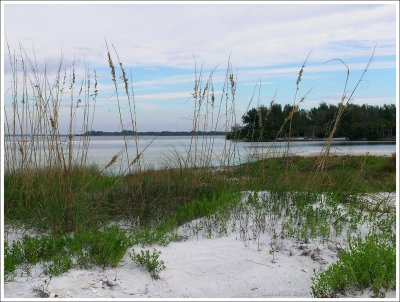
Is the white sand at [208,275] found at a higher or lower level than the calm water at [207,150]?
lower

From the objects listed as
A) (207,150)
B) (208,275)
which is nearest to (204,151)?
(207,150)

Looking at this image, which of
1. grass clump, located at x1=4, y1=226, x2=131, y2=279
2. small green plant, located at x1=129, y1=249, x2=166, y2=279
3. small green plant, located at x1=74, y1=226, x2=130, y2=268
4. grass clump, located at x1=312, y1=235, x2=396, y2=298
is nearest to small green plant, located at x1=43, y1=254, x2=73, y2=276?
grass clump, located at x1=4, y1=226, x2=131, y2=279

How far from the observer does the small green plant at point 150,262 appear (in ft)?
13.2

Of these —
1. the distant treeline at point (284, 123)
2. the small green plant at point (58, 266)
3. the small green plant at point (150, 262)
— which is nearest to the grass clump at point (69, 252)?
the small green plant at point (58, 266)

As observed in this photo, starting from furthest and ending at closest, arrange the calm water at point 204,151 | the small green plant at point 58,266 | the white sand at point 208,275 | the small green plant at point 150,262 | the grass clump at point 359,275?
1. the calm water at point 204,151
2. the small green plant at point 150,262
3. the small green plant at point 58,266
4. the white sand at point 208,275
5. the grass clump at point 359,275

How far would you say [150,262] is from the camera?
4.05 meters

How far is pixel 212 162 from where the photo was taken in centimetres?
639

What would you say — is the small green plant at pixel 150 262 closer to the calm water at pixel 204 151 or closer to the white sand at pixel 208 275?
Result: the white sand at pixel 208 275

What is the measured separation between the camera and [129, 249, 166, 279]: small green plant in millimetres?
4012

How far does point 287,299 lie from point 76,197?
2.39m

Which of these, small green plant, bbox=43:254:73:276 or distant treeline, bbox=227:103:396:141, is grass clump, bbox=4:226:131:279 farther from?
distant treeline, bbox=227:103:396:141

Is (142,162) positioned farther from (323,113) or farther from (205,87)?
(323,113)

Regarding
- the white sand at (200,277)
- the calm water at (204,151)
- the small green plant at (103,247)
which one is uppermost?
the calm water at (204,151)

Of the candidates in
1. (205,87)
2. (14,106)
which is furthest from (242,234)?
(14,106)
